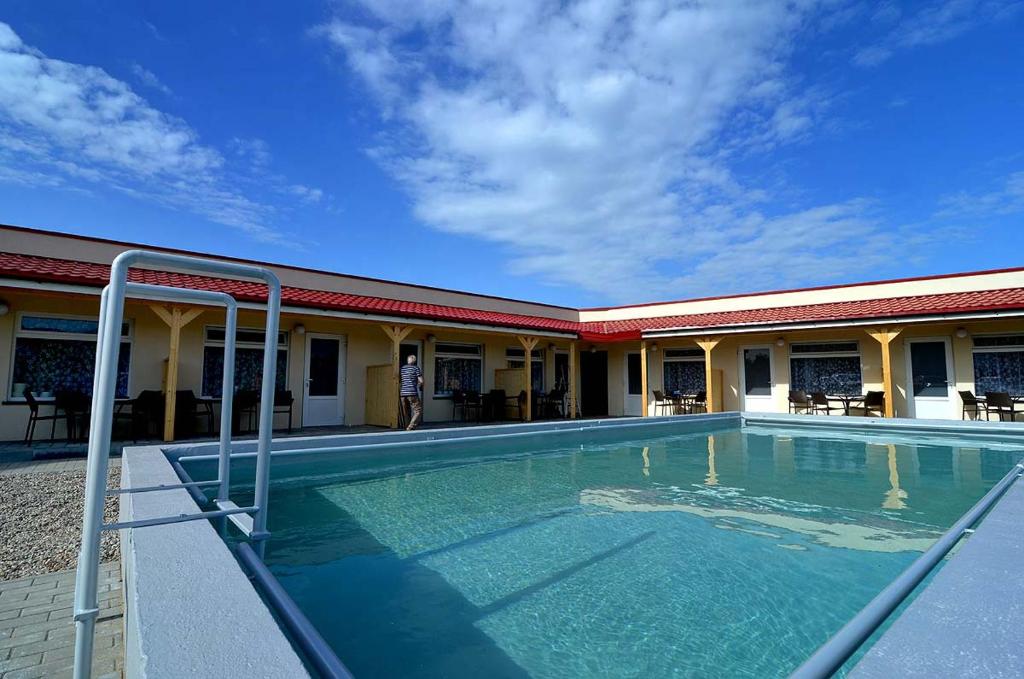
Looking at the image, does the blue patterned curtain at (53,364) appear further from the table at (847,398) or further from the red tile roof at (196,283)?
the table at (847,398)

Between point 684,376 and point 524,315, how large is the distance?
5099 millimetres

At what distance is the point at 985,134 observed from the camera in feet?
38.0

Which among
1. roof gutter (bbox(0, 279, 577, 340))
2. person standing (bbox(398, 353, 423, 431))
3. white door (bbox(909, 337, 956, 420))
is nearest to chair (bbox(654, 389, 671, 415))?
roof gutter (bbox(0, 279, 577, 340))

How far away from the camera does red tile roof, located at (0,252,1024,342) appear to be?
305 inches

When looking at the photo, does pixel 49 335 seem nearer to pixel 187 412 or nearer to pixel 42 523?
pixel 187 412

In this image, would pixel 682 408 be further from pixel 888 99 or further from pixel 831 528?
pixel 831 528

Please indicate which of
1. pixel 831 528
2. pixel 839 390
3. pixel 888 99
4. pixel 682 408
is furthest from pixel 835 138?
pixel 831 528

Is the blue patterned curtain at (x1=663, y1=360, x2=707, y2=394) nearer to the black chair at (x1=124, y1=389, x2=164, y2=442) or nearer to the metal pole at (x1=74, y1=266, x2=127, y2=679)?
the black chair at (x1=124, y1=389, x2=164, y2=442)

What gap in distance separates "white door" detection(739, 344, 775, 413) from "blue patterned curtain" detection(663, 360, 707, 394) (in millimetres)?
1056

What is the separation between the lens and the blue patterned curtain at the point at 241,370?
30.3 ft

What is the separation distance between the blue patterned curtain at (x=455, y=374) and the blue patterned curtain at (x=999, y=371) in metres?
11.2

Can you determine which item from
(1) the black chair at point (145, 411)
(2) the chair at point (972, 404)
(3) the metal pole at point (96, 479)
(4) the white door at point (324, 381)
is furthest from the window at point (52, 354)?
(2) the chair at point (972, 404)

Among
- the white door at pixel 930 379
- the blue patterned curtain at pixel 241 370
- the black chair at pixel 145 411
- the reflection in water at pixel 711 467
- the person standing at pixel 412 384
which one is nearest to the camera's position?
the reflection in water at pixel 711 467

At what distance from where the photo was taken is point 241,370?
9641mm
